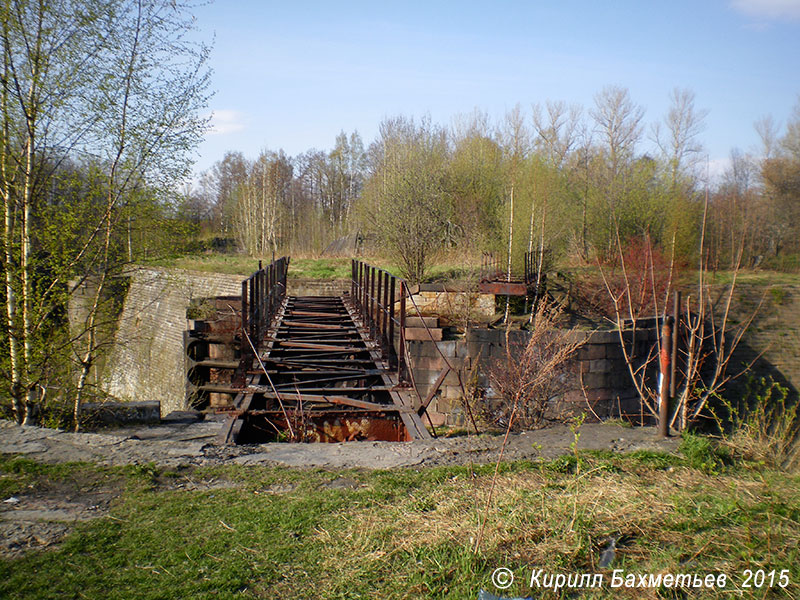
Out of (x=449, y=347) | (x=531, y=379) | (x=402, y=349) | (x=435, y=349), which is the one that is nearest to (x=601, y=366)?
(x=449, y=347)

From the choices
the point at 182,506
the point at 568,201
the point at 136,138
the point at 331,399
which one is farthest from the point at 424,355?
the point at 568,201

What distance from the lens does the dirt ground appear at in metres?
4.03

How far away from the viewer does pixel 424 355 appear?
476 inches

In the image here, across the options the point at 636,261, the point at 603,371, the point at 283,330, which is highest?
the point at 636,261

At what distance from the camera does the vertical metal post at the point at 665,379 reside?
5359 mm

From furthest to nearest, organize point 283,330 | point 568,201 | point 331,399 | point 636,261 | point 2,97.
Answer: point 568,201
point 636,261
point 283,330
point 2,97
point 331,399

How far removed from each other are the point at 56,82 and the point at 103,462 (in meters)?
5.91

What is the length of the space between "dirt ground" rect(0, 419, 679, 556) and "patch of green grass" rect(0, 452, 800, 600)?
297 millimetres

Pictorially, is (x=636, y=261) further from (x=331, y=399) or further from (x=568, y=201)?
(x=331, y=399)

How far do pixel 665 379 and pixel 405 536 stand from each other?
3238mm

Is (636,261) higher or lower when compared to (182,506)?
higher

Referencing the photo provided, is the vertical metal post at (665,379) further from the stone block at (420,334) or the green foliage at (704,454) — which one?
the stone block at (420,334)

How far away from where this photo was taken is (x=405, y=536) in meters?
3.15

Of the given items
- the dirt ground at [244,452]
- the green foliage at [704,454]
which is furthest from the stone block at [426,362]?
the green foliage at [704,454]
